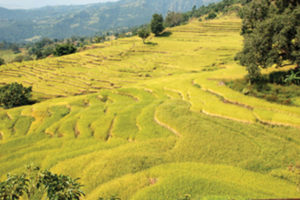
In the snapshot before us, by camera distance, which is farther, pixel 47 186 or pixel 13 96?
pixel 13 96

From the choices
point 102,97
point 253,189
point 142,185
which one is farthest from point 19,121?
point 253,189

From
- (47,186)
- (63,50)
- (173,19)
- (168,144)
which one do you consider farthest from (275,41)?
(173,19)

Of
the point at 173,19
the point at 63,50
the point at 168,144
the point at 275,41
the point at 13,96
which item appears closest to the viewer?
the point at 168,144

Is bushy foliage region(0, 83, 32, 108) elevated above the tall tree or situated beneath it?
situated beneath

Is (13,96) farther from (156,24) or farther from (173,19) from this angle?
(173,19)

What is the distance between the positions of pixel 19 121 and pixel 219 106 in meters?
20.3

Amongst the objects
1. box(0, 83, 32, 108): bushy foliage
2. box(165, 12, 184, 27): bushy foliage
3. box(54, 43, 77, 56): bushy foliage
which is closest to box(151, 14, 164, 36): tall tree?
box(54, 43, 77, 56): bushy foliage

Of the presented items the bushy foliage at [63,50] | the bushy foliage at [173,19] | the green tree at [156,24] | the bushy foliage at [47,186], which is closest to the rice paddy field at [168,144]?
the bushy foliage at [47,186]

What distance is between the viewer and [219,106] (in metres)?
16.0

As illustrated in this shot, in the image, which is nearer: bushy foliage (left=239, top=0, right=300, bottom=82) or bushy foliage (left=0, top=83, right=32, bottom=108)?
bushy foliage (left=239, top=0, right=300, bottom=82)

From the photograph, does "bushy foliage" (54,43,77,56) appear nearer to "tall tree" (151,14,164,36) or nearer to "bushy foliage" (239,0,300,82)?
"tall tree" (151,14,164,36)

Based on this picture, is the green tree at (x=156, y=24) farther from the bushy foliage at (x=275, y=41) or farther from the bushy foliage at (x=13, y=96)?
the bushy foliage at (x=275, y=41)

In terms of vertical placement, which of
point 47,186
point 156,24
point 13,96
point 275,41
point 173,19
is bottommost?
point 13,96

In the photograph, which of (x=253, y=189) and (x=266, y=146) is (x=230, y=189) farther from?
(x=266, y=146)
